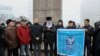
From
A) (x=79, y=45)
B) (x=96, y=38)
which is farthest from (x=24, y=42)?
(x=96, y=38)

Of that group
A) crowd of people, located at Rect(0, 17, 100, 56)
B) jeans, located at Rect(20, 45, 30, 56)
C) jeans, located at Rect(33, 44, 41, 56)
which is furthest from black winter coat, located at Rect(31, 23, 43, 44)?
jeans, located at Rect(20, 45, 30, 56)

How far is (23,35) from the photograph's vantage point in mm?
17672

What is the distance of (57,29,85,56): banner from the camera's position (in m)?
16.6

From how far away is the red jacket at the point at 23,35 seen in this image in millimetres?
17547

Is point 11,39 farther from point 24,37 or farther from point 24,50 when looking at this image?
point 24,50

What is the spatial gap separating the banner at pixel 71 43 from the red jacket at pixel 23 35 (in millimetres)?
1679

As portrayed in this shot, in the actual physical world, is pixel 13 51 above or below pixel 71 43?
below

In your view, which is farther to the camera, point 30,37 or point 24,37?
point 30,37

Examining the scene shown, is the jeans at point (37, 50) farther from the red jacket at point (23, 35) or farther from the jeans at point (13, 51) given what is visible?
the jeans at point (13, 51)

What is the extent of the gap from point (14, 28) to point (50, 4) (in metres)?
5.34

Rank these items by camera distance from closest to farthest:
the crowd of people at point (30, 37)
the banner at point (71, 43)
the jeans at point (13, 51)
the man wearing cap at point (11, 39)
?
the banner at point (71, 43) < the man wearing cap at point (11, 39) < the crowd of people at point (30, 37) < the jeans at point (13, 51)

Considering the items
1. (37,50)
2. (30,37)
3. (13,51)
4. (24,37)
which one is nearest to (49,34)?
(30,37)

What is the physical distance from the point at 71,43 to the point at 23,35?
2.26 metres

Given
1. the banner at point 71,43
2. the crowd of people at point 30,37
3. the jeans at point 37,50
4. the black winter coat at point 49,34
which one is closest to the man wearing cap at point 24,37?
the crowd of people at point 30,37
